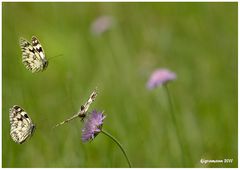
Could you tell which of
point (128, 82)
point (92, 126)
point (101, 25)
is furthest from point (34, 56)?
point (101, 25)

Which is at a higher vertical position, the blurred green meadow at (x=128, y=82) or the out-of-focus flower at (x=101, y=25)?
the out-of-focus flower at (x=101, y=25)

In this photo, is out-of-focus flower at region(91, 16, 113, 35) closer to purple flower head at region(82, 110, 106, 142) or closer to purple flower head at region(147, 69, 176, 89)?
purple flower head at region(147, 69, 176, 89)

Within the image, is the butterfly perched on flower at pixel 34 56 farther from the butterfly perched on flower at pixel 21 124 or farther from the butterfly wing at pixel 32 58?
the butterfly perched on flower at pixel 21 124

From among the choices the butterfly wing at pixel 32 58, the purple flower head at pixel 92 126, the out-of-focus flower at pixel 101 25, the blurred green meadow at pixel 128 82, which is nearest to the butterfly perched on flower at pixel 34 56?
the butterfly wing at pixel 32 58

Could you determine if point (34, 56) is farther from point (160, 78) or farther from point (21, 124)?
point (160, 78)

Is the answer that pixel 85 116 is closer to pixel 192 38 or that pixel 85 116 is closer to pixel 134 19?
pixel 192 38

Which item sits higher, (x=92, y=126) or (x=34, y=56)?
(x=34, y=56)

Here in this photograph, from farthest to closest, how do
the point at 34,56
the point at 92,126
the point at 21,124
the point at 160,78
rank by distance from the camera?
the point at 160,78, the point at 34,56, the point at 21,124, the point at 92,126

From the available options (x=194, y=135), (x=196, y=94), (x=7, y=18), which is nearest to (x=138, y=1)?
(x=7, y=18)
